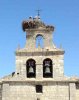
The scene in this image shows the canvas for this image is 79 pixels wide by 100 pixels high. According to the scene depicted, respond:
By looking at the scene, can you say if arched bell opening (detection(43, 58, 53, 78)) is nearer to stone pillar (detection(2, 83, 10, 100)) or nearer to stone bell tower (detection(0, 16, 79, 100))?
stone bell tower (detection(0, 16, 79, 100))

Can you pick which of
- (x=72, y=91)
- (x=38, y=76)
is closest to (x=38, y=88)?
(x=38, y=76)

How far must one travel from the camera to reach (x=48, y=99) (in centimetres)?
2686

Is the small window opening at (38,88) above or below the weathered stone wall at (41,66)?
below

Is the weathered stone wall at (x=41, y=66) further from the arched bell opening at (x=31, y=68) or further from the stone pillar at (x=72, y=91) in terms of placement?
the stone pillar at (x=72, y=91)

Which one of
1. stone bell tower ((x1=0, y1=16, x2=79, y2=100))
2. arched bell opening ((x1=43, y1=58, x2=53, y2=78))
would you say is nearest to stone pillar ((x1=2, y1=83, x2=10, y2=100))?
stone bell tower ((x1=0, y1=16, x2=79, y2=100))

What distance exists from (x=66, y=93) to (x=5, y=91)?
4.12 metres

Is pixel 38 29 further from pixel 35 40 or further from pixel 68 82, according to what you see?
pixel 68 82

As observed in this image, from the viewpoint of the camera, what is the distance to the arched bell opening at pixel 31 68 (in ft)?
89.7

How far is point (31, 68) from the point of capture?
27.4 metres

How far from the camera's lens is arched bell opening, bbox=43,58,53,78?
89.6ft

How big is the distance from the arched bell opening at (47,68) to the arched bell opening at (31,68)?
27.3 inches

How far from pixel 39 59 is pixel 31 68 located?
0.83 metres

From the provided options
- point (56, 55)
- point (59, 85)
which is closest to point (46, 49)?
point (56, 55)

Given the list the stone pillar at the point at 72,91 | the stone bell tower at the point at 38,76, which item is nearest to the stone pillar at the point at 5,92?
the stone bell tower at the point at 38,76
